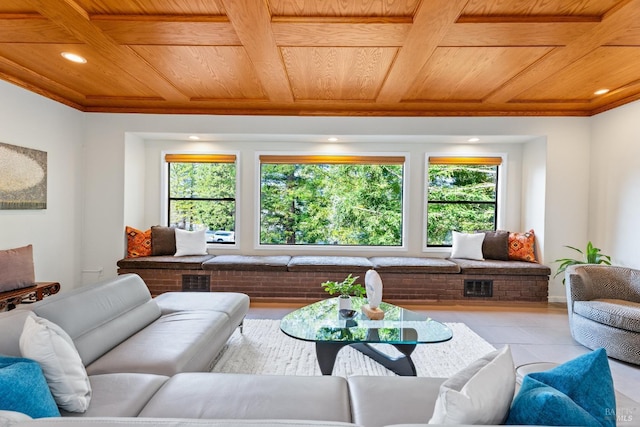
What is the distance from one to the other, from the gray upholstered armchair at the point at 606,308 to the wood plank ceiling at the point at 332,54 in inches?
75.1

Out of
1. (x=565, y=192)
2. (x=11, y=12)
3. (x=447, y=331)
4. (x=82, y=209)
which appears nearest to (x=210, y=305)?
(x=447, y=331)

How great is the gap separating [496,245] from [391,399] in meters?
3.91

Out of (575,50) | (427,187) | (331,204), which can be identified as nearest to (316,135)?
(331,204)

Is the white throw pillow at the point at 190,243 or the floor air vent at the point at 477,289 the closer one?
the floor air vent at the point at 477,289

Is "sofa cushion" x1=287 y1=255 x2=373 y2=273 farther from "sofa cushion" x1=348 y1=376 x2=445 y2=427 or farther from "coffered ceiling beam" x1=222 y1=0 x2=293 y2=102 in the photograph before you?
"sofa cushion" x1=348 y1=376 x2=445 y2=427

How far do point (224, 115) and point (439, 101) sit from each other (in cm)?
274

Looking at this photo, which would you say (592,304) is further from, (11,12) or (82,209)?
(82,209)

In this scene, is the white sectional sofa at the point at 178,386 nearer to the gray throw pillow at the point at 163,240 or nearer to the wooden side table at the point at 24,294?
the wooden side table at the point at 24,294

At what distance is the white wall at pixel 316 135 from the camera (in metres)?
4.33

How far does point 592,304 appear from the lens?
290cm

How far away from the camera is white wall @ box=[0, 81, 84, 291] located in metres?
3.34

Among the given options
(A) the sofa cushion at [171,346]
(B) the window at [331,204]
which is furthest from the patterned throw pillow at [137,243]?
(A) the sofa cushion at [171,346]

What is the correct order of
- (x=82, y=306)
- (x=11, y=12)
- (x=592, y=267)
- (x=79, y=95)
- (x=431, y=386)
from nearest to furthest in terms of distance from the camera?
(x=431, y=386) → (x=82, y=306) → (x=11, y=12) → (x=592, y=267) → (x=79, y=95)

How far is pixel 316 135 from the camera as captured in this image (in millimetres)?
4465
